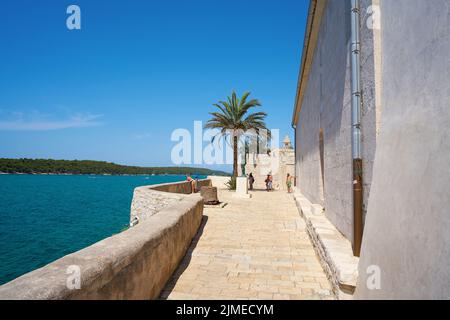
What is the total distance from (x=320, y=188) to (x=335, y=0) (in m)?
4.99

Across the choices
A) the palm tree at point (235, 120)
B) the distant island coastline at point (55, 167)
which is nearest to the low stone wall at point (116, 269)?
the palm tree at point (235, 120)

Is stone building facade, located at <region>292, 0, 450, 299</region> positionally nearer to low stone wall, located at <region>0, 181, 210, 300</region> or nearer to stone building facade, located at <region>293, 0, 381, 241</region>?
stone building facade, located at <region>293, 0, 381, 241</region>

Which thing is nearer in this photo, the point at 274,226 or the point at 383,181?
the point at 383,181

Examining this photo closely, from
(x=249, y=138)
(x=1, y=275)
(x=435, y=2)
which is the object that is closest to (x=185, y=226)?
(x=435, y=2)

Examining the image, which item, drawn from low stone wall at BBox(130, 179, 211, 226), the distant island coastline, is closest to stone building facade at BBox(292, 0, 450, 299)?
low stone wall at BBox(130, 179, 211, 226)

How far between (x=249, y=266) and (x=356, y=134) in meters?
2.81

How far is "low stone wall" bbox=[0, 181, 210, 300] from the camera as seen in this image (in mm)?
1849

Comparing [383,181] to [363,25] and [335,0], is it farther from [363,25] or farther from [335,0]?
[335,0]

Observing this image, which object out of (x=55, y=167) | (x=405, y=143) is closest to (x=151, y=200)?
(x=405, y=143)

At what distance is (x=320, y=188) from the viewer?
8.29 m

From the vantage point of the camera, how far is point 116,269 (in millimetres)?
2537

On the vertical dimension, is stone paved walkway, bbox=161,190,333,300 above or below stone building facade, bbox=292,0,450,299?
below

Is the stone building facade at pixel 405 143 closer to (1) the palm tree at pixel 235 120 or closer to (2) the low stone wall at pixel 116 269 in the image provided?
(2) the low stone wall at pixel 116 269

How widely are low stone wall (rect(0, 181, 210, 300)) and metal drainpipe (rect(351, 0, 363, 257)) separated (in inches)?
105
